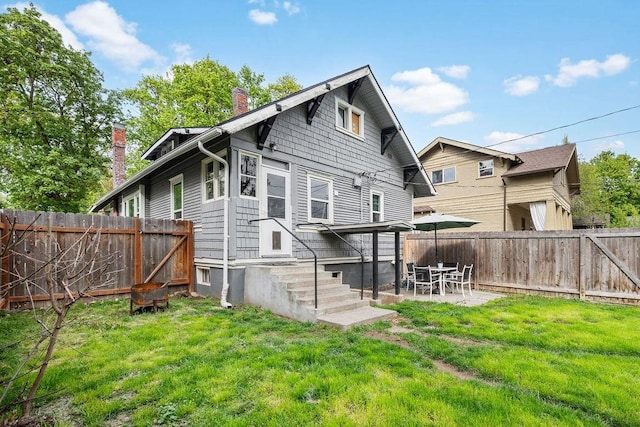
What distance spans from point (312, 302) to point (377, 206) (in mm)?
5847

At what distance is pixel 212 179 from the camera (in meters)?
7.63

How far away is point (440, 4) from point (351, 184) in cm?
702

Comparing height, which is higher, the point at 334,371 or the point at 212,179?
the point at 212,179

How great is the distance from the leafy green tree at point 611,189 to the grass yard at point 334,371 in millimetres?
30810

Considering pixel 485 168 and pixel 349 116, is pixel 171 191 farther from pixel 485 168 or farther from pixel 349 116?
pixel 485 168

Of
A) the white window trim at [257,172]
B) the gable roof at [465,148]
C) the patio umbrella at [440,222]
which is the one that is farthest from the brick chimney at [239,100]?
the gable roof at [465,148]

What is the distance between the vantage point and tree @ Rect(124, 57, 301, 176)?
72.2 feet

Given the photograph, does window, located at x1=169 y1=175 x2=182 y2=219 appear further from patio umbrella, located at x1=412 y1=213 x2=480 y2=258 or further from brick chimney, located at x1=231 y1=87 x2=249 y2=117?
patio umbrella, located at x1=412 y1=213 x2=480 y2=258

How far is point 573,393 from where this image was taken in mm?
3104

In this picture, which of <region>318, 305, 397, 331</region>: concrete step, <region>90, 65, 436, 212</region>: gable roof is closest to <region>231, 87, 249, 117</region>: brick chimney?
<region>90, 65, 436, 212</region>: gable roof

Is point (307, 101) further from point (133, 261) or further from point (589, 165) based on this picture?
point (589, 165)

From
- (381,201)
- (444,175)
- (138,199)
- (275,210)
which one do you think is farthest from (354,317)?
(444,175)

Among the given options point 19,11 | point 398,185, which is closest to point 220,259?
point 398,185

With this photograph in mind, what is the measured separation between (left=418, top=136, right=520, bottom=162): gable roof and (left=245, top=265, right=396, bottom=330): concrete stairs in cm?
1305
